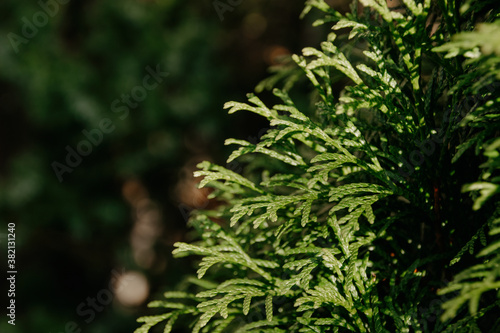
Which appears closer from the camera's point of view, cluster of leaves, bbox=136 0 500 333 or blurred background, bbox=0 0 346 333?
cluster of leaves, bbox=136 0 500 333

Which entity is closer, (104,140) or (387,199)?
(387,199)

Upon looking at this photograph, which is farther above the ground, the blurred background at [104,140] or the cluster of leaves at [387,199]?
the blurred background at [104,140]

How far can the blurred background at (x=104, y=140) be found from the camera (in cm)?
343

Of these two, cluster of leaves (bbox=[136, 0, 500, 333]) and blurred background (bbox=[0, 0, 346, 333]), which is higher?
blurred background (bbox=[0, 0, 346, 333])

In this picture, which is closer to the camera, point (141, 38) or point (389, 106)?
point (389, 106)

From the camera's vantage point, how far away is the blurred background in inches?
135

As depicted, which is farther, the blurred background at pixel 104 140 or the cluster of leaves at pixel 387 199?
the blurred background at pixel 104 140

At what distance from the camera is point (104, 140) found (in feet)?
12.3

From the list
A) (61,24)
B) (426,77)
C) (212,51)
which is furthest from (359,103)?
(61,24)

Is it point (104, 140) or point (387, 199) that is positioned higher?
point (104, 140)

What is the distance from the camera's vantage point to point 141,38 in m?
3.60

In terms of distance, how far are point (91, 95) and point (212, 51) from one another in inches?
47.1

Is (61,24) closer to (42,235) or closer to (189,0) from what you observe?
(189,0)

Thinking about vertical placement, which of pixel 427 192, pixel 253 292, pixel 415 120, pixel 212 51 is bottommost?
pixel 253 292
